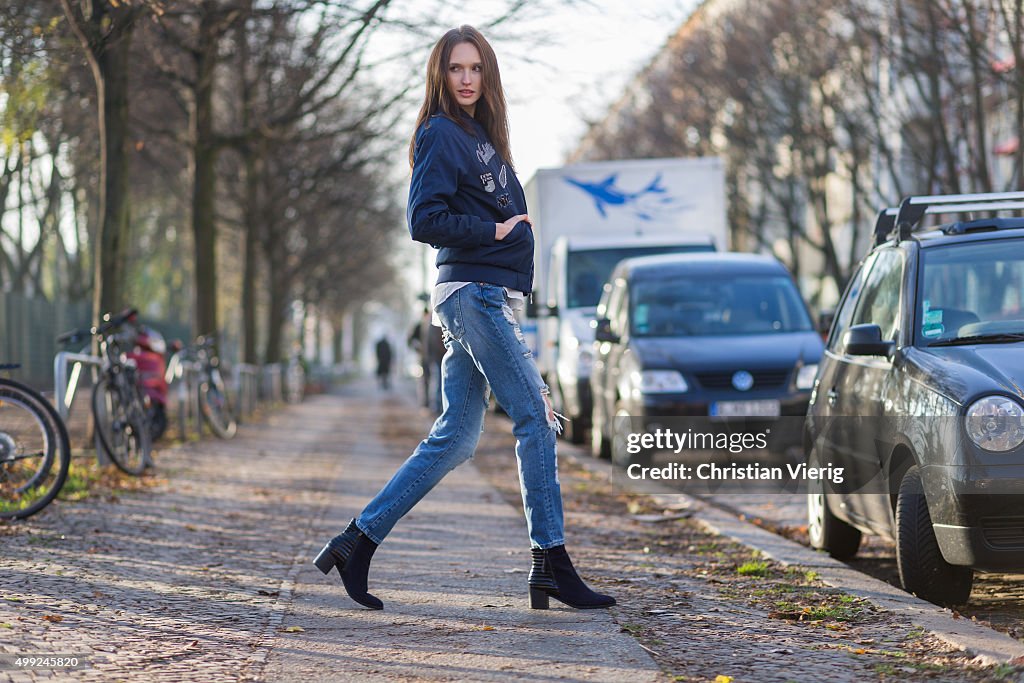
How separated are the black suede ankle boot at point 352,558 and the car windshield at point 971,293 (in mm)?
2577

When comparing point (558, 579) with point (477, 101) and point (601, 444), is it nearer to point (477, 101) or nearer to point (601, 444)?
point (477, 101)

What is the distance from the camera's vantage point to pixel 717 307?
13.6 meters

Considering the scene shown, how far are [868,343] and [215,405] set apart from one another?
38.7 ft

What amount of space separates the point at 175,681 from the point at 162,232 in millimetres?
40440

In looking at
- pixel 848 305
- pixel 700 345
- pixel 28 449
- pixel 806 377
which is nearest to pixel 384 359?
pixel 700 345

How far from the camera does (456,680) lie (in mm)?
4277

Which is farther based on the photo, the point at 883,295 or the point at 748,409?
the point at 748,409

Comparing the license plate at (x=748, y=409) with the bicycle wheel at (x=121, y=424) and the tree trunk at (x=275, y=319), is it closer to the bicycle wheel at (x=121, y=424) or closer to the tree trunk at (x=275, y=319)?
the bicycle wheel at (x=121, y=424)

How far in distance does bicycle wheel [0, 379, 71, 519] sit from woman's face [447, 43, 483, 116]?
367 cm

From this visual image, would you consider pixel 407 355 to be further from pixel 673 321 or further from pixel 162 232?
pixel 673 321

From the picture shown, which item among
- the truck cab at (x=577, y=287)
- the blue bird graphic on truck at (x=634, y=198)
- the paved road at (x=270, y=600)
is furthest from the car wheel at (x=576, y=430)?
the paved road at (x=270, y=600)

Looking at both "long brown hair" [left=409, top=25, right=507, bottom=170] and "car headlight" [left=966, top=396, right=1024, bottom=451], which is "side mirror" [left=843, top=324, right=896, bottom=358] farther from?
"long brown hair" [left=409, top=25, right=507, bottom=170]

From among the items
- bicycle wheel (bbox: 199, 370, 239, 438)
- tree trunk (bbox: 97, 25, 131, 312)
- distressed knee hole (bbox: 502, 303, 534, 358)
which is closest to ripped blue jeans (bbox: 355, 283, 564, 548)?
distressed knee hole (bbox: 502, 303, 534, 358)

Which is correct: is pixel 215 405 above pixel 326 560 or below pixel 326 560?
above
